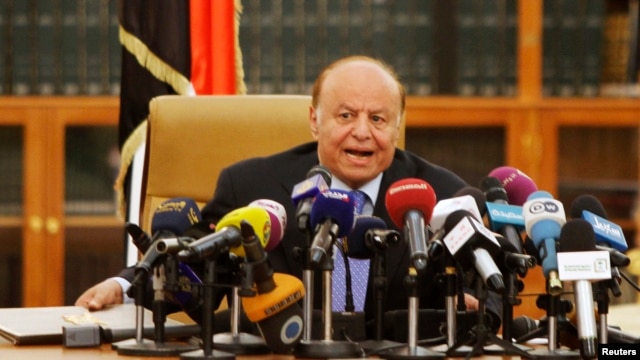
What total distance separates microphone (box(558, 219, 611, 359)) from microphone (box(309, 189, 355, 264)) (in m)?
0.35

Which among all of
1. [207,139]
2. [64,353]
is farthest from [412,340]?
[207,139]

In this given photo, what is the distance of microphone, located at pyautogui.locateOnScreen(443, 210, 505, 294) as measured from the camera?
1.92m

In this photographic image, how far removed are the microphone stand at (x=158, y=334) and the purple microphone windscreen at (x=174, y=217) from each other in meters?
0.07

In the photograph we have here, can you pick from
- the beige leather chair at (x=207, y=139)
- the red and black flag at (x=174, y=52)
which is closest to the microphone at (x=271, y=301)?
the beige leather chair at (x=207, y=139)

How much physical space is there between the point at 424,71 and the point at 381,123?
2631 mm

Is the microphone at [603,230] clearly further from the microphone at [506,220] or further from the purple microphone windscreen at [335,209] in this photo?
the purple microphone windscreen at [335,209]

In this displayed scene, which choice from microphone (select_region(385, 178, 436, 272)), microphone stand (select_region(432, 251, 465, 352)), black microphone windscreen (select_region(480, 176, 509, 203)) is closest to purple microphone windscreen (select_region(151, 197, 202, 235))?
microphone (select_region(385, 178, 436, 272))

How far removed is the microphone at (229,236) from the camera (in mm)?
1884

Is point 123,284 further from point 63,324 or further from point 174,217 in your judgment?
point 174,217

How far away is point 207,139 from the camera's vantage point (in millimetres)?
3291

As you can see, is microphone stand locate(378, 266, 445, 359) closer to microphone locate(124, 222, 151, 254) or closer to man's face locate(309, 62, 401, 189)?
microphone locate(124, 222, 151, 254)

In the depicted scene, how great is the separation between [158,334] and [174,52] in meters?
1.94

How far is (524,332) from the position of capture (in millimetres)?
2361

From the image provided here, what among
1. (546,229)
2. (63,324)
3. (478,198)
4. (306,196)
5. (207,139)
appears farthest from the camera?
(207,139)
